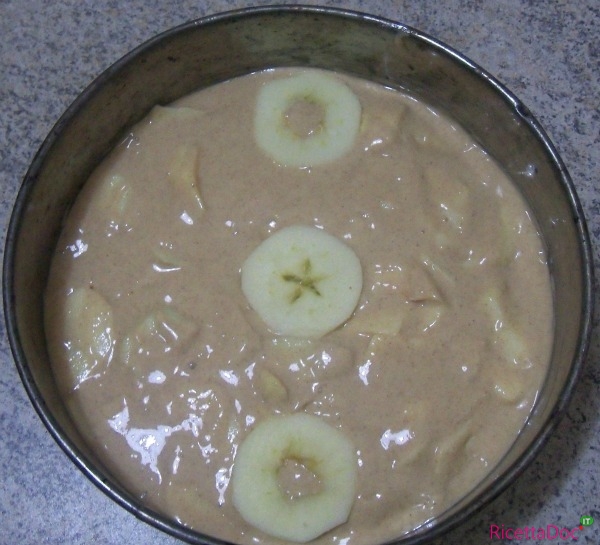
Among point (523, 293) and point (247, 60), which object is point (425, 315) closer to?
point (523, 293)

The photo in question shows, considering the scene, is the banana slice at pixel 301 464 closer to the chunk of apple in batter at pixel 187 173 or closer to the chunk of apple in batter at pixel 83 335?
the chunk of apple in batter at pixel 83 335

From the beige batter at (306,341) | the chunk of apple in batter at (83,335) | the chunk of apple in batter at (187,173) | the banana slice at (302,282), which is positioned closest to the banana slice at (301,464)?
the beige batter at (306,341)

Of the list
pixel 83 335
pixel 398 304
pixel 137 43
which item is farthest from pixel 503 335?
pixel 137 43

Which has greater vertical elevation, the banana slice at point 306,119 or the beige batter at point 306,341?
the banana slice at point 306,119

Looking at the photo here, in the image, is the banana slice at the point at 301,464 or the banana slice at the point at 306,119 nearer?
the banana slice at the point at 301,464

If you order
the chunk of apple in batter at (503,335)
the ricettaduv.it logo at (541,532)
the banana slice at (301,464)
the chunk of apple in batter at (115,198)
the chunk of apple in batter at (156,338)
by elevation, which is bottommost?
the ricettaduv.it logo at (541,532)

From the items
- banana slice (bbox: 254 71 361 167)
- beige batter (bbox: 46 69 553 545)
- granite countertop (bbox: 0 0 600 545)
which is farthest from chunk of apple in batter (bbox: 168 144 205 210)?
granite countertop (bbox: 0 0 600 545)

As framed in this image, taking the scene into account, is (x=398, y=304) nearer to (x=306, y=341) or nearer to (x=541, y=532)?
(x=306, y=341)

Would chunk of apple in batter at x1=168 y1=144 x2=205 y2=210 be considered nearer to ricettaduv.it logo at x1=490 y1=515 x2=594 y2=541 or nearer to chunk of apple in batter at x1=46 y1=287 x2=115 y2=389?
chunk of apple in batter at x1=46 y1=287 x2=115 y2=389
